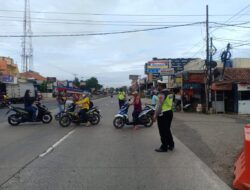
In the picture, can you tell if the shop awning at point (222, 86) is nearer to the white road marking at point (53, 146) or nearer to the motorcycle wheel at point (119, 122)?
the motorcycle wheel at point (119, 122)

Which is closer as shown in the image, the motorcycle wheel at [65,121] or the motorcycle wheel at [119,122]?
the motorcycle wheel at [119,122]

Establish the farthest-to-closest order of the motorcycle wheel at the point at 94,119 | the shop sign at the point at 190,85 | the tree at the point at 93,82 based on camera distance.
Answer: the tree at the point at 93,82 < the shop sign at the point at 190,85 < the motorcycle wheel at the point at 94,119

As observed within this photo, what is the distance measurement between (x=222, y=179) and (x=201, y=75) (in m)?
23.4

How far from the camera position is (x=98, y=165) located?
767cm

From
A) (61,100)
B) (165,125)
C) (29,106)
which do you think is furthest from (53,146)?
(61,100)

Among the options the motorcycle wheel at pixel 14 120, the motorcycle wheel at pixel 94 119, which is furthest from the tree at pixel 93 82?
the motorcycle wheel at pixel 94 119

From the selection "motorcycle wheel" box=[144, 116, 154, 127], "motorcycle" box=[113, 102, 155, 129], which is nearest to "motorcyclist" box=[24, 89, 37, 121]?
"motorcycle" box=[113, 102, 155, 129]

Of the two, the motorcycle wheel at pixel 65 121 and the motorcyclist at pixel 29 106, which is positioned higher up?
the motorcyclist at pixel 29 106

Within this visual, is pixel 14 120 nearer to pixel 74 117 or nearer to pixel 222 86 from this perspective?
pixel 74 117

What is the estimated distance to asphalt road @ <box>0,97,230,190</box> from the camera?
622cm

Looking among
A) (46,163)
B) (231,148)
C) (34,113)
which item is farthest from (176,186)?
(34,113)

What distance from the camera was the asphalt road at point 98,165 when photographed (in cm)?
622

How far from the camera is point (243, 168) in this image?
6.04 meters

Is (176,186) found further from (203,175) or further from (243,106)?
(243,106)
